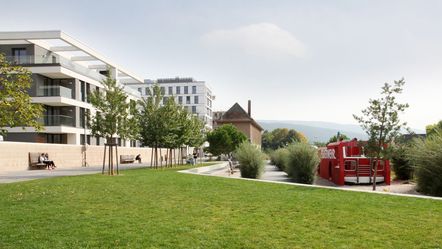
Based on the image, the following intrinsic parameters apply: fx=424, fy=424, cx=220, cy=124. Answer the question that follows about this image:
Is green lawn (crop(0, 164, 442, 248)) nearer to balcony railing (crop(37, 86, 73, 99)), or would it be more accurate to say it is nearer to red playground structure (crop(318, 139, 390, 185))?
red playground structure (crop(318, 139, 390, 185))

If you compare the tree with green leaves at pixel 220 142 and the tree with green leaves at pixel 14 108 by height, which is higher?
the tree with green leaves at pixel 14 108

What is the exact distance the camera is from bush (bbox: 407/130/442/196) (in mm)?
13516

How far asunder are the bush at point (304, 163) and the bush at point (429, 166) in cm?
598

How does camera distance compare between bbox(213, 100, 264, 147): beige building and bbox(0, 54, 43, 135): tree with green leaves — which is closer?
bbox(0, 54, 43, 135): tree with green leaves

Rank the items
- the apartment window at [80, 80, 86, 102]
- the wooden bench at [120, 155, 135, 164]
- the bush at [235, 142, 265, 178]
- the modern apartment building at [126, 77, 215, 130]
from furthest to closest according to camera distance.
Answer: the modern apartment building at [126, 77, 215, 130], the wooden bench at [120, 155, 135, 164], the apartment window at [80, 80, 86, 102], the bush at [235, 142, 265, 178]

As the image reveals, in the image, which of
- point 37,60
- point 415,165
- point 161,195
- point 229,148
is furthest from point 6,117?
point 229,148

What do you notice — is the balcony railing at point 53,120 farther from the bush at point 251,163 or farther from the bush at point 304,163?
the bush at point 304,163

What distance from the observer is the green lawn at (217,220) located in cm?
655

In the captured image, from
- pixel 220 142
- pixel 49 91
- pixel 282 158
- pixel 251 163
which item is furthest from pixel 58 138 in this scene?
pixel 251 163

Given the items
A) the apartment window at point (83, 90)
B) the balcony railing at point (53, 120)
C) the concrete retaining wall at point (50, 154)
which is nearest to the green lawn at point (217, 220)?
the concrete retaining wall at point (50, 154)

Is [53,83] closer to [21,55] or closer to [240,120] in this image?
[21,55]

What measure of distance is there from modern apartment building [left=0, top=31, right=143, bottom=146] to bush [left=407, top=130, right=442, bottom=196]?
29397 millimetres

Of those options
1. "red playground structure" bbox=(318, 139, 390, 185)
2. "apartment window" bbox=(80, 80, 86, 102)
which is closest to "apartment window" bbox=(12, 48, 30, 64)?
"apartment window" bbox=(80, 80, 86, 102)

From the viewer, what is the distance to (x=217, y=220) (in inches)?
317
